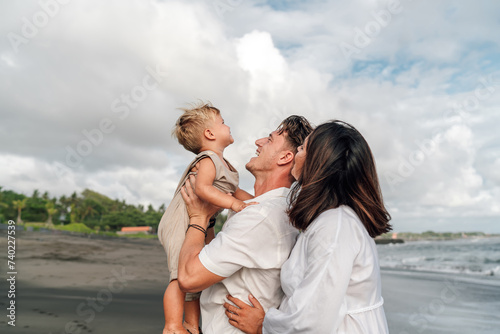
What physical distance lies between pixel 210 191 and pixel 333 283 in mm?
1123

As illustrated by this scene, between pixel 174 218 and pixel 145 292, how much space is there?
26.7ft

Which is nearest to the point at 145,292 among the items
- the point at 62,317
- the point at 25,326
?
the point at 62,317

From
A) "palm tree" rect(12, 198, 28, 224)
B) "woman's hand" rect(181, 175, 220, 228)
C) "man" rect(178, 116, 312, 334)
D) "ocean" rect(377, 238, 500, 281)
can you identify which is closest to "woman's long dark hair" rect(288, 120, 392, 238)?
"man" rect(178, 116, 312, 334)

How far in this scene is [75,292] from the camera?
9.75 m

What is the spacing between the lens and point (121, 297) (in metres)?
9.07

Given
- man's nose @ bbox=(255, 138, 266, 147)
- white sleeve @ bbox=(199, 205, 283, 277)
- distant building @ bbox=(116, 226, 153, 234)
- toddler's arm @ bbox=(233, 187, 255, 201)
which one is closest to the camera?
white sleeve @ bbox=(199, 205, 283, 277)

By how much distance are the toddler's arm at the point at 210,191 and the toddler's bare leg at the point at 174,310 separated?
1.88ft

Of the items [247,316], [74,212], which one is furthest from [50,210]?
[247,316]

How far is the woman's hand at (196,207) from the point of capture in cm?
235

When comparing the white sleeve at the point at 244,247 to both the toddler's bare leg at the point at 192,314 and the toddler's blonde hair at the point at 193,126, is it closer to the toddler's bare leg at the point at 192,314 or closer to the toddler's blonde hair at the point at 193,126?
the toddler's bare leg at the point at 192,314

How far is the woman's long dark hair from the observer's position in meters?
1.70

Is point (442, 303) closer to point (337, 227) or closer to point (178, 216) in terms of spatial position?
point (178, 216)

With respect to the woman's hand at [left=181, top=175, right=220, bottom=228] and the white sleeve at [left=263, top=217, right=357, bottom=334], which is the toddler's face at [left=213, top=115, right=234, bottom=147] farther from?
the white sleeve at [left=263, top=217, right=357, bottom=334]

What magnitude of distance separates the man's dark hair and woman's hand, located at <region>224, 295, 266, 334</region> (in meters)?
0.96
